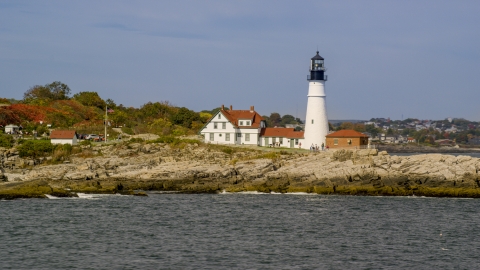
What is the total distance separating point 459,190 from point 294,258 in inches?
710

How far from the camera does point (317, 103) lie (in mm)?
52562

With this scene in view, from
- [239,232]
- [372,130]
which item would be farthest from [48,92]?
[372,130]

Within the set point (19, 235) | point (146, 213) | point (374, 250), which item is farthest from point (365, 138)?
point (19, 235)

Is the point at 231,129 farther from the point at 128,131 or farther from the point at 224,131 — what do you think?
the point at 128,131

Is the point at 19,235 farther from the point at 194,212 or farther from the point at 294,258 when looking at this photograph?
the point at 294,258

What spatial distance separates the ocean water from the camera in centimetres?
2356

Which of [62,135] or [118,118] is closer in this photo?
[62,135]

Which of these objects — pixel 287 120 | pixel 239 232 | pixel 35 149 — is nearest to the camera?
pixel 239 232

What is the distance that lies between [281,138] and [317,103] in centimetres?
501

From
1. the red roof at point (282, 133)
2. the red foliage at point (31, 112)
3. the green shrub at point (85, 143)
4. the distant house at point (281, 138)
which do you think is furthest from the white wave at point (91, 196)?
the red foliage at point (31, 112)

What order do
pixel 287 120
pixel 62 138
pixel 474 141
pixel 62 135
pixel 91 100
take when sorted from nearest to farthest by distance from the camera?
pixel 62 138
pixel 62 135
pixel 91 100
pixel 287 120
pixel 474 141

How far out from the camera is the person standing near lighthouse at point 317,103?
172 ft

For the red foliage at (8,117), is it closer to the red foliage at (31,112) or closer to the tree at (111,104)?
the red foliage at (31,112)

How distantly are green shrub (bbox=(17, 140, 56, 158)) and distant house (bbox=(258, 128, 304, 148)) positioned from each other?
17.0 meters
